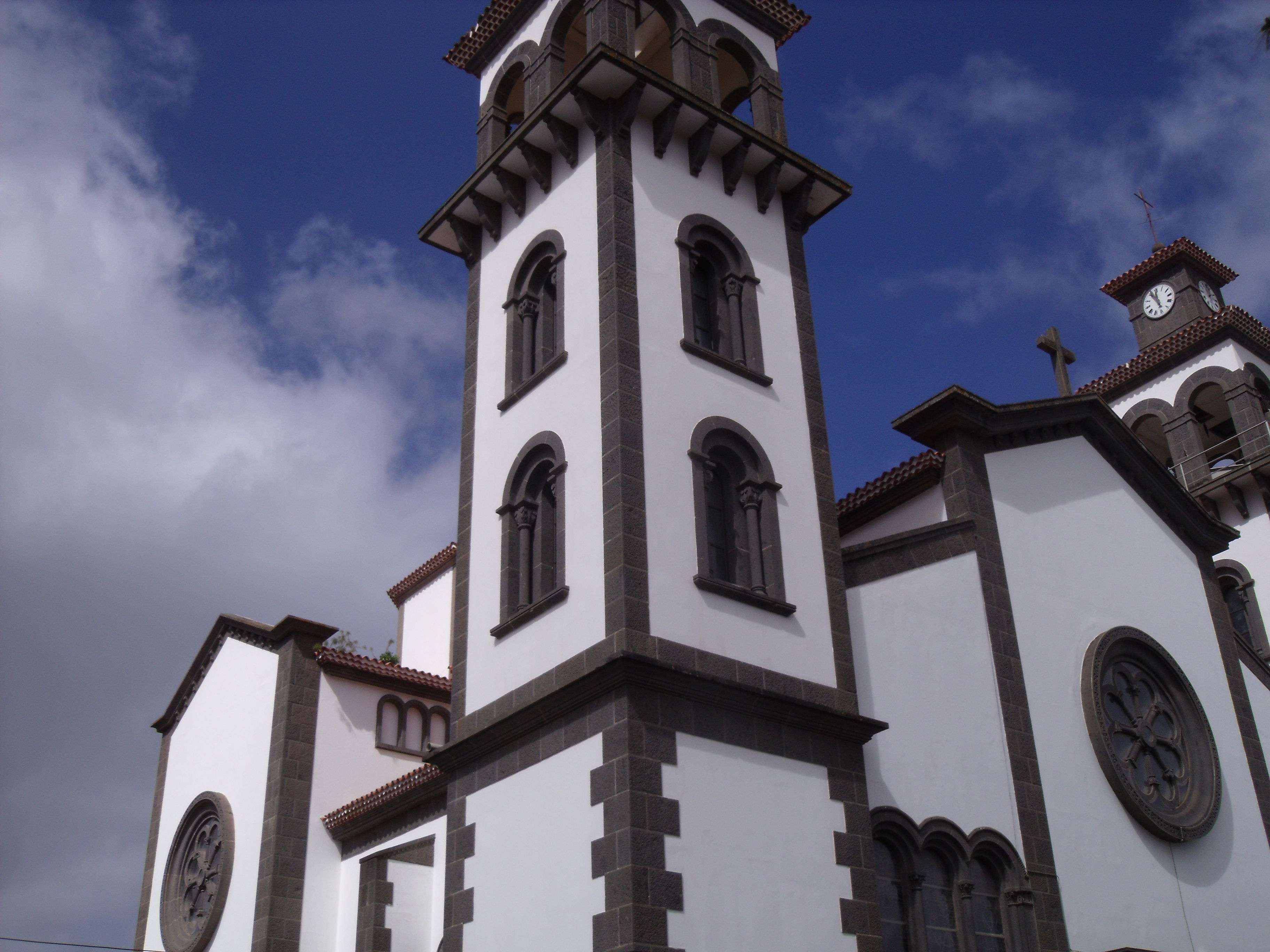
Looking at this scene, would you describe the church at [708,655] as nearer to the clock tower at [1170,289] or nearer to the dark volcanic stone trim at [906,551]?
the dark volcanic stone trim at [906,551]

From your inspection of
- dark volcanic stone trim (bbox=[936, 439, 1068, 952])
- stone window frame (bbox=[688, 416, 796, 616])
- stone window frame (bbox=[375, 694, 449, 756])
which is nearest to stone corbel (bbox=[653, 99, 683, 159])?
stone window frame (bbox=[688, 416, 796, 616])

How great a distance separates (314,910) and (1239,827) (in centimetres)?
1259

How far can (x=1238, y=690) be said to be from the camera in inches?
765

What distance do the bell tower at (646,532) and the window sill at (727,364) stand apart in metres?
0.07

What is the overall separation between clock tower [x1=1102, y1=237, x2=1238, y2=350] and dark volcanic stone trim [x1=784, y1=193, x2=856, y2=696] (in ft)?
50.6

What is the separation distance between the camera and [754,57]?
19.4 m

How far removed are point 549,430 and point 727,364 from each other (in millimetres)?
2215

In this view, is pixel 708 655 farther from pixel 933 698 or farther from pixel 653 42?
pixel 653 42

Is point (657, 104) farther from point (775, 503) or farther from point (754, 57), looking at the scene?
point (775, 503)

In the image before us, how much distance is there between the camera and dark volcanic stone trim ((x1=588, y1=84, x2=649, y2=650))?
43.7 feet

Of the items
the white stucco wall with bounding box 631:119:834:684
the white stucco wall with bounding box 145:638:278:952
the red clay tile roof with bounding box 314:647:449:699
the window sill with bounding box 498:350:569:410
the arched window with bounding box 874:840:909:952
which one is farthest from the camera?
the red clay tile roof with bounding box 314:647:449:699

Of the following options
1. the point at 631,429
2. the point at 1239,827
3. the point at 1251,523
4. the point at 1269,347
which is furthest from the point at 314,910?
the point at 1269,347

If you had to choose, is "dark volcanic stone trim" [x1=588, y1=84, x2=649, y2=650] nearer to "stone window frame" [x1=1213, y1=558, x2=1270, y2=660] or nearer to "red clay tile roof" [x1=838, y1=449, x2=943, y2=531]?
"red clay tile roof" [x1=838, y1=449, x2=943, y2=531]

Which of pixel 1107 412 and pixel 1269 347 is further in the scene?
pixel 1269 347
